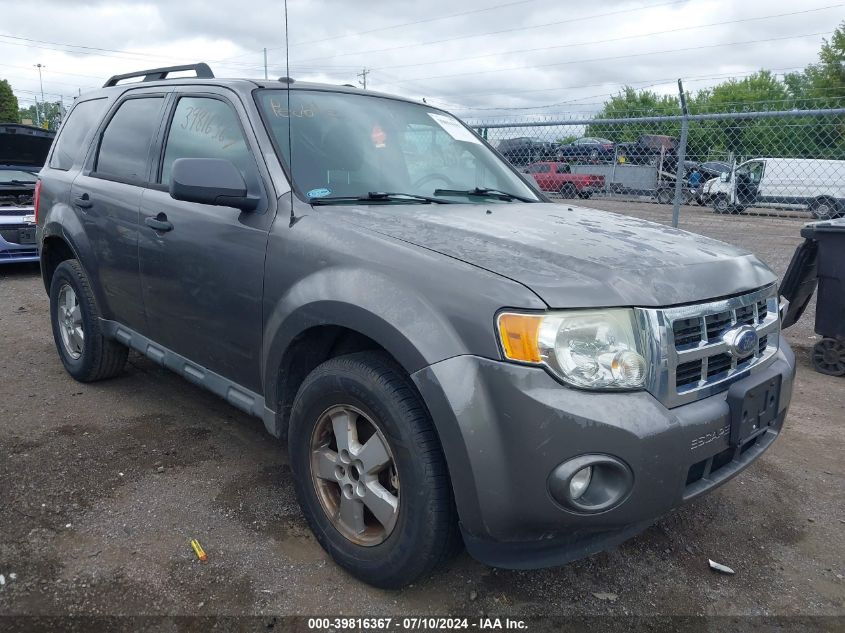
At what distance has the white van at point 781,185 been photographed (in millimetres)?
8766

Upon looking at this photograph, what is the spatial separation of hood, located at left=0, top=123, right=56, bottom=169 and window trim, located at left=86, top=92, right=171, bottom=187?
485 cm

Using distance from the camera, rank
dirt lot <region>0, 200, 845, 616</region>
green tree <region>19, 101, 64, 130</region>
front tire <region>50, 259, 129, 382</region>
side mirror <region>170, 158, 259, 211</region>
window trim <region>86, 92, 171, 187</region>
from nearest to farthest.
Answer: dirt lot <region>0, 200, 845, 616</region>, side mirror <region>170, 158, 259, 211</region>, window trim <region>86, 92, 171, 187</region>, front tire <region>50, 259, 129, 382</region>, green tree <region>19, 101, 64, 130</region>

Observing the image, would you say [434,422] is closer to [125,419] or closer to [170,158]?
[170,158]

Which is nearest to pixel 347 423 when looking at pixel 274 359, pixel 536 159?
pixel 274 359

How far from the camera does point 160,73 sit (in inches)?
166

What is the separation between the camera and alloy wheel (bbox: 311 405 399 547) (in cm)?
235

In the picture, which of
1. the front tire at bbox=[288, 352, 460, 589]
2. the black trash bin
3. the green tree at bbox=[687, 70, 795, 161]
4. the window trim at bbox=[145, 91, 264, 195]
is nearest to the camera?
the front tire at bbox=[288, 352, 460, 589]

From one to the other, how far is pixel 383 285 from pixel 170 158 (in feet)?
5.99

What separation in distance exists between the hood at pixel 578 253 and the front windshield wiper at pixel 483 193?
0.22 m

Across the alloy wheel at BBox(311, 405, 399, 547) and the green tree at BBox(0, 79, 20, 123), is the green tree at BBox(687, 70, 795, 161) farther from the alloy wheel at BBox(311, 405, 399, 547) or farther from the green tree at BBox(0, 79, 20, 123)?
the green tree at BBox(0, 79, 20, 123)

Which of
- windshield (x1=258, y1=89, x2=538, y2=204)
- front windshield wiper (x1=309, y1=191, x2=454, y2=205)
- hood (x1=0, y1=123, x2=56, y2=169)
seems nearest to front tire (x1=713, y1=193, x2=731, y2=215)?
windshield (x1=258, y1=89, x2=538, y2=204)

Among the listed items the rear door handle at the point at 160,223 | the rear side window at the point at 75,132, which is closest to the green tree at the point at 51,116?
the rear side window at the point at 75,132

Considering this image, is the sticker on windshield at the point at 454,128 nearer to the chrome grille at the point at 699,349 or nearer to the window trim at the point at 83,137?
the chrome grille at the point at 699,349

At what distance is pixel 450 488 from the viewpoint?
2189 millimetres
